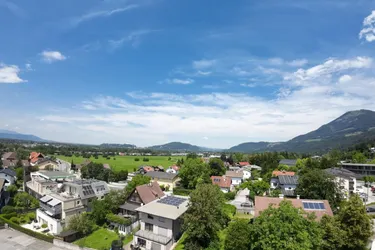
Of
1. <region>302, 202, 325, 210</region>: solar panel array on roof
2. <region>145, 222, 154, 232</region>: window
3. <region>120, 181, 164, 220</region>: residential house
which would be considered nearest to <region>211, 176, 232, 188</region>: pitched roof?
<region>120, 181, 164, 220</region>: residential house

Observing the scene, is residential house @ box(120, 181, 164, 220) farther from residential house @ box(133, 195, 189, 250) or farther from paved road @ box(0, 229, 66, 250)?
paved road @ box(0, 229, 66, 250)

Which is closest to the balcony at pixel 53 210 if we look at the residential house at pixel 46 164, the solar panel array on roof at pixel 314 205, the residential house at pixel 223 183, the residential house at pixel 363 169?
the residential house at pixel 223 183

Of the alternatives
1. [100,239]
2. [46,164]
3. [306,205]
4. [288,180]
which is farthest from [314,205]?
[46,164]

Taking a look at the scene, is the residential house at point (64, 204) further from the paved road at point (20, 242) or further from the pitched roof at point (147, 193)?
the pitched roof at point (147, 193)

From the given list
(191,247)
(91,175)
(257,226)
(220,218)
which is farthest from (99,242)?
(91,175)

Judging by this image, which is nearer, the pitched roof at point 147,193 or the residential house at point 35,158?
the pitched roof at point 147,193
